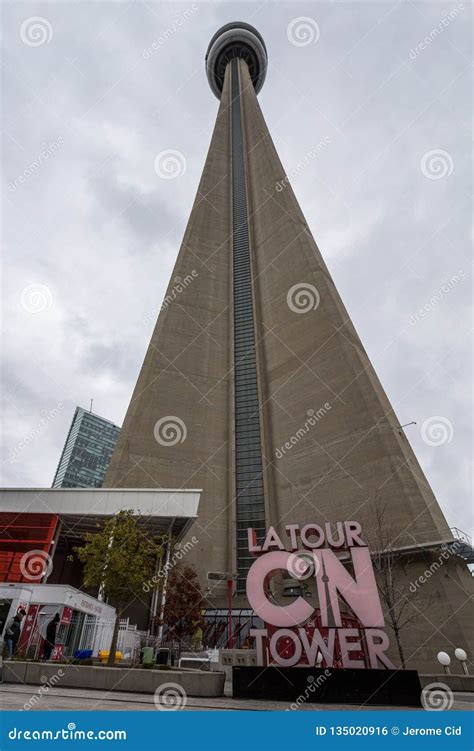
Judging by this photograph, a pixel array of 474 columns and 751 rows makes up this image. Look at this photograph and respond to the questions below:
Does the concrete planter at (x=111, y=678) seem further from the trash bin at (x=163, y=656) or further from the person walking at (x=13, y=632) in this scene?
the trash bin at (x=163, y=656)

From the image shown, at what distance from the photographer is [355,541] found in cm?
1184

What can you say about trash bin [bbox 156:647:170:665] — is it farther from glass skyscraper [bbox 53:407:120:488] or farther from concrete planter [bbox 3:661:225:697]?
glass skyscraper [bbox 53:407:120:488]

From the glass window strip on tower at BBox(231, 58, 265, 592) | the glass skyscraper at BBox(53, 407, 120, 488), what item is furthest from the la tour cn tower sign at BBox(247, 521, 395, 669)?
the glass skyscraper at BBox(53, 407, 120, 488)

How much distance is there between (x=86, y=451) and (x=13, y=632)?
10337 cm

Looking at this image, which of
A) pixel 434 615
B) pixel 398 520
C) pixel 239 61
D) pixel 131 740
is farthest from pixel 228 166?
pixel 131 740

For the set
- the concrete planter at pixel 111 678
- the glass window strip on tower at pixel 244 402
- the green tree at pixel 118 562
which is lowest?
the concrete planter at pixel 111 678

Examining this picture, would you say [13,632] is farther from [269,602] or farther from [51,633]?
[269,602]

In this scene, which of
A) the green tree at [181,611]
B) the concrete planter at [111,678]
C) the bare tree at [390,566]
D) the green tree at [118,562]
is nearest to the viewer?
the concrete planter at [111,678]

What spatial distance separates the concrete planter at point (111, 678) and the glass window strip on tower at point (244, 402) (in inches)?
789

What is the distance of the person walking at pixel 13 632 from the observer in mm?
10566

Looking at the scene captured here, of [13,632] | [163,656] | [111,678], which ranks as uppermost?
[13,632]

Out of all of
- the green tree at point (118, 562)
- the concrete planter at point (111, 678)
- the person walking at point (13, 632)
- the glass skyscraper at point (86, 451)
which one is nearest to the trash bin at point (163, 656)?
the green tree at point (118, 562)

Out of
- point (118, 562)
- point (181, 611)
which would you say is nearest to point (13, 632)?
point (118, 562)

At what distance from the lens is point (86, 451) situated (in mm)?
107750
